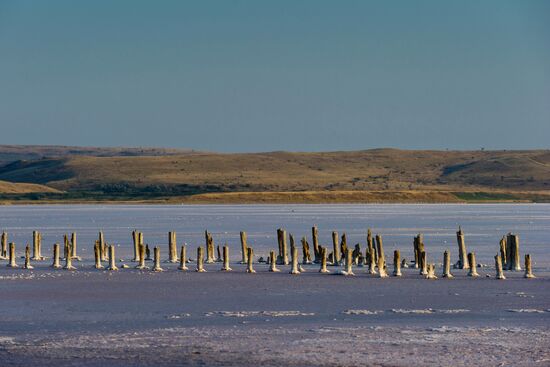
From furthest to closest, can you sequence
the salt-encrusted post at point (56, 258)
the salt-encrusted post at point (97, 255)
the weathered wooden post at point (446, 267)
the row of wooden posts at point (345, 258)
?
the salt-encrusted post at point (56, 258)
the salt-encrusted post at point (97, 255)
the row of wooden posts at point (345, 258)
the weathered wooden post at point (446, 267)

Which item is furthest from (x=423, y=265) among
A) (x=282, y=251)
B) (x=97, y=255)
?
(x=97, y=255)

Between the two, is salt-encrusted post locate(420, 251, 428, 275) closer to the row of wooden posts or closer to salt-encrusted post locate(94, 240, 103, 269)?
the row of wooden posts

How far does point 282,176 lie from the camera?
7032 inches

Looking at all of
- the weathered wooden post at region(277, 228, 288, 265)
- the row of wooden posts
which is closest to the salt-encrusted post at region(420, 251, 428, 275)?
Result: the row of wooden posts

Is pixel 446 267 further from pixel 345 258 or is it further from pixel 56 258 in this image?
pixel 56 258

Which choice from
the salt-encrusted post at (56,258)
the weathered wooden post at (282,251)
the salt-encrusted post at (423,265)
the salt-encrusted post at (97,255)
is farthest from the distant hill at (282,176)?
the salt-encrusted post at (423,265)

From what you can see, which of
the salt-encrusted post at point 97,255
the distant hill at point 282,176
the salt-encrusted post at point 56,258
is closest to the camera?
the salt-encrusted post at point 97,255

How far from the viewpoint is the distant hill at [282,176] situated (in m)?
156

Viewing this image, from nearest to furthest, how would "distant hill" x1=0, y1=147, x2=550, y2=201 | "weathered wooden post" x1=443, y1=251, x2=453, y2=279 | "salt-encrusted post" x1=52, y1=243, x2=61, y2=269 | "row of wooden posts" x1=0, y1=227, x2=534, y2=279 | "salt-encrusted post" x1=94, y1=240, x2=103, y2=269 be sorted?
"weathered wooden post" x1=443, y1=251, x2=453, y2=279
"row of wooden posts" x1=0, y1=227, x2=534, y2=279
"salt-encrusted post" x1=94, y1=240, x2=103, y2=269
"salt-encrusted post" x1=52, y1=243, x2=61, y2=269
"distant hill" x1=0, y1=147, x2=550, y2=201

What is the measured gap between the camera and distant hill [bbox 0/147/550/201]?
156m

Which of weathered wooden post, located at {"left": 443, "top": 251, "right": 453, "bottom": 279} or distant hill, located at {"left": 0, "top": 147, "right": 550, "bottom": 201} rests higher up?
distant hill, located at {"left": 0, "top": 147, "right": 550, "bottom": 201}

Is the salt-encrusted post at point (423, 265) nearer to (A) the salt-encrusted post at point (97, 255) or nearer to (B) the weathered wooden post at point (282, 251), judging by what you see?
(B) the weathered wooden post at point (282, 251)

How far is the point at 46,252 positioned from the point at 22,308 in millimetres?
17302

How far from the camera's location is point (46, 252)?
128 feet
